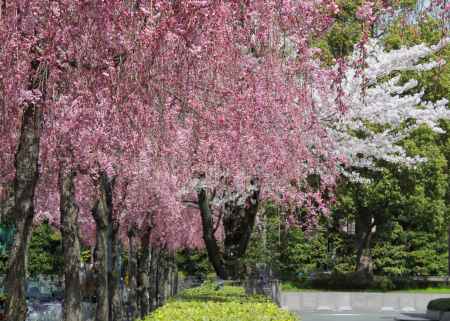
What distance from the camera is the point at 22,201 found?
364 inches

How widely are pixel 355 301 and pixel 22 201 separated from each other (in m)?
37.7

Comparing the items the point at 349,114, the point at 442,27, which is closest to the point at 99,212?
the point at 349,114

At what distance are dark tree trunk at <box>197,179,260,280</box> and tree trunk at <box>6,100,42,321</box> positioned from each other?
11.3 m

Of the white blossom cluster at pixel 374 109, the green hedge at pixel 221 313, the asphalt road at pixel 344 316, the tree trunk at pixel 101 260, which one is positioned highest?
the white blossom cluster at pixel 374 109

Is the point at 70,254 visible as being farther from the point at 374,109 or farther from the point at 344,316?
the point at 344,316

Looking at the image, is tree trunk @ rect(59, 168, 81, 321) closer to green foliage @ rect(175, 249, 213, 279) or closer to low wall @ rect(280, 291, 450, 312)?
low wall @ rect(280, 291, 450, 312)

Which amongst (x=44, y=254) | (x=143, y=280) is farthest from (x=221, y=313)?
(x=44, y=254)

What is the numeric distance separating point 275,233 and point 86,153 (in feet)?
93.3

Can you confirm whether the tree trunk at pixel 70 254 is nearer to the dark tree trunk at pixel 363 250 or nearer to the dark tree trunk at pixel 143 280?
the dark tree trunk at pixel 143 280

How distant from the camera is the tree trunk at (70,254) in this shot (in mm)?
14500

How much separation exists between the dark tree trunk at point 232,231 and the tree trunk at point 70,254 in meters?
5.96

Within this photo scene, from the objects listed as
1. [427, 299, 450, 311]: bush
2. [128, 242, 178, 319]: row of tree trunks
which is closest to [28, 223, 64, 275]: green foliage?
[128, 242, 178, 319]: row of tree trunks

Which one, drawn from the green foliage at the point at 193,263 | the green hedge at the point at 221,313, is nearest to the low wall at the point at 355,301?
the green foliage at the point at 193,263

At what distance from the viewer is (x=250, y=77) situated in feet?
38.7
